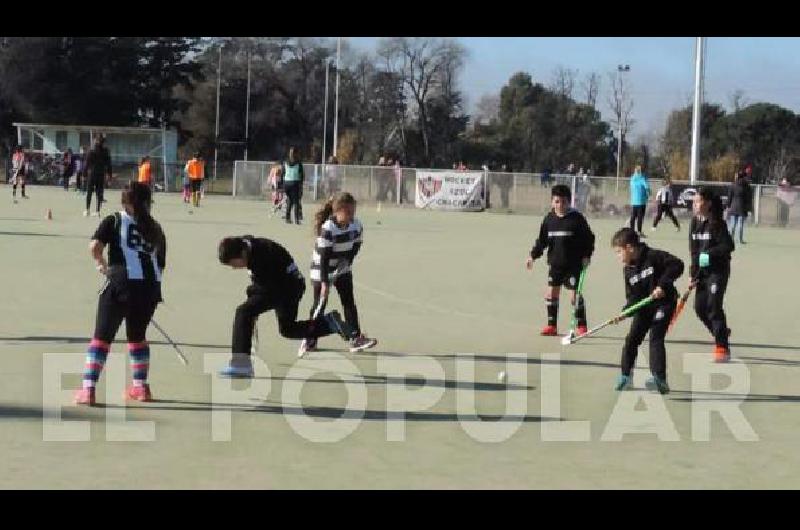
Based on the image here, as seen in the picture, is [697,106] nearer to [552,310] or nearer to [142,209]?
[552,310]

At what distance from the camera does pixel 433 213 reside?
130 feet

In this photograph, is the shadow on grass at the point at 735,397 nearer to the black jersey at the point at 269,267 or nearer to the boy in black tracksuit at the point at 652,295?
the boy in black tracksuit at the point at 652,295

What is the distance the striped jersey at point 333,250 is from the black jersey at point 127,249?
2448 mm

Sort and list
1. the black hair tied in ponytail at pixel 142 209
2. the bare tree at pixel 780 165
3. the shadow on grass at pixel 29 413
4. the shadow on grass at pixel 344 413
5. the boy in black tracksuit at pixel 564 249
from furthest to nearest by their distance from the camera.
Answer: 1. the bare tree at pixel 780 165
2. the boy in black tracksuit at pixel 564 249
3. the black hair tied in ponytail at pixel 142 209
4. the shadow on grass at pixel 344 413
5. the shadow on grass at pixel 29 413

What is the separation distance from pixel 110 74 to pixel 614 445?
235 feet

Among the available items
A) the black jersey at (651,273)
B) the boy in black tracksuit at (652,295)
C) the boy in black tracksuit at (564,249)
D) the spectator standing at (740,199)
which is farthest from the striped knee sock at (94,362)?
the spectator standing at (740,199)

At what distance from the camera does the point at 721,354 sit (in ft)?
36.4

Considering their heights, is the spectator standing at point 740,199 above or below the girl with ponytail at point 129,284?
above

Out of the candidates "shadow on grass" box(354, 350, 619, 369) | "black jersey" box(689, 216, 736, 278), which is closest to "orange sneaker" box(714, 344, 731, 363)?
"black jersey" box(689, 216, 736, 278)

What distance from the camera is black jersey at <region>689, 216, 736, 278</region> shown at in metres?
11.0

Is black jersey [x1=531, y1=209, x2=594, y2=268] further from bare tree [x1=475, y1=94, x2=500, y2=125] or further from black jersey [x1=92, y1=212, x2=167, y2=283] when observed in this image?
bare tree [x1=475, y1=94, x2=500, y2=125]

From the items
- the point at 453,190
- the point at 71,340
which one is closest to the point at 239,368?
the point at 71,340

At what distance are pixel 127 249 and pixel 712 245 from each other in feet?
17.9

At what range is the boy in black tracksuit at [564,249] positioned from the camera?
40.2 feet
